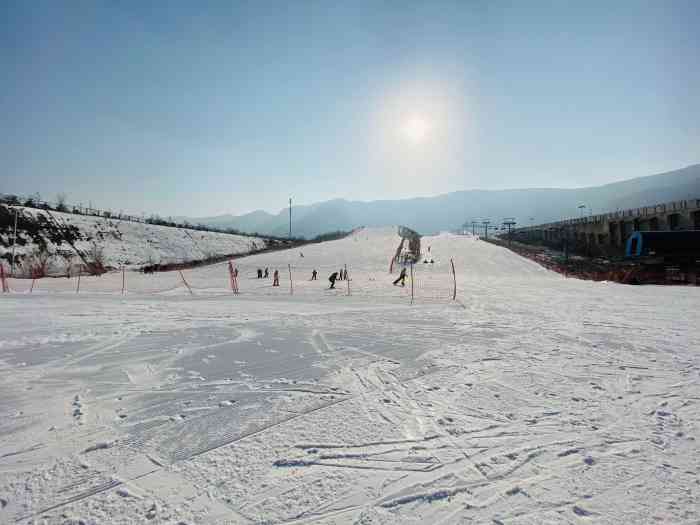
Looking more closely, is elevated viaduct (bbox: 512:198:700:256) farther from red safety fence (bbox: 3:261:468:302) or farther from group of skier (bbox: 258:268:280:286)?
group of skier (bbox: 258:268:280:286)

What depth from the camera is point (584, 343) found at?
22.4ft

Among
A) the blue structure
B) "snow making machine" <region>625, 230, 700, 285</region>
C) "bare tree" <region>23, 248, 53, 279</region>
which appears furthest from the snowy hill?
the blue structure

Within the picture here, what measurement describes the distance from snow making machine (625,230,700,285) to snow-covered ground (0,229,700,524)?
1445 cm

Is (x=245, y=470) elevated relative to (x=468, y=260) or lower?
lower

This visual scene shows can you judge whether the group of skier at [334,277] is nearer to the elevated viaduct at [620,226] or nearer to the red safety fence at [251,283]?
the red safety fence at [251,283]

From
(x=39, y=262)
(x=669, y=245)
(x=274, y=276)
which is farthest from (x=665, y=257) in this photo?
(x=39, y=262)

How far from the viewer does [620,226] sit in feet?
142

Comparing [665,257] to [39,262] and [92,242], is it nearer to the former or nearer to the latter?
[39,262]

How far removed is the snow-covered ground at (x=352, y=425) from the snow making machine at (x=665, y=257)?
14.4 meters

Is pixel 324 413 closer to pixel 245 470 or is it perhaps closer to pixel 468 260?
pixel 245 470

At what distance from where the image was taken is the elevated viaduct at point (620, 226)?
1337 inches

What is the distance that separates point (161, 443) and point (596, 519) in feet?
11.9

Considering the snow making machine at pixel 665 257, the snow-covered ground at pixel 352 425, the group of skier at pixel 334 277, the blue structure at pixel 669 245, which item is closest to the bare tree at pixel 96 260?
the group of skier at pixel 334 277

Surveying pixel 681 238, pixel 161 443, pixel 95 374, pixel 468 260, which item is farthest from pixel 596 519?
pixel 468 260
